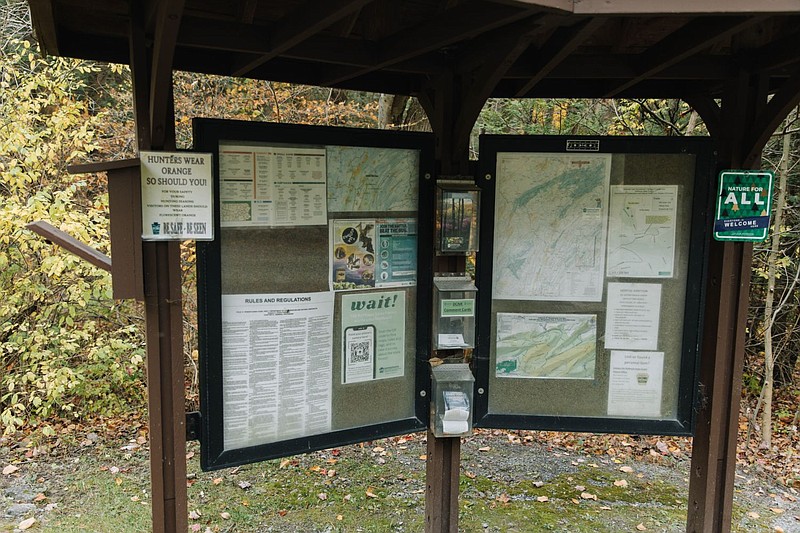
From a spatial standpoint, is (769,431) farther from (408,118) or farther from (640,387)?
(408,118)

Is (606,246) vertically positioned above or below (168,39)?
below

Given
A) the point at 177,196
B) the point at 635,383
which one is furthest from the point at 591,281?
the point at 177,196

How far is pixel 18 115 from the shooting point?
15.4 ft

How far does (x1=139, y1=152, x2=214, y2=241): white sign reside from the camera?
2.09 meters

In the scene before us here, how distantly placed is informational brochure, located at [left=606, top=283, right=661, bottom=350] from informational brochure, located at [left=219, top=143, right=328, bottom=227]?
1461mm

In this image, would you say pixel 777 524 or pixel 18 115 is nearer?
pixel 777 524

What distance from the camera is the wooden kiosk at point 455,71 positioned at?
1932mm

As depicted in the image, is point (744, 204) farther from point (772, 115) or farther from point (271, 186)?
point (271, 186)

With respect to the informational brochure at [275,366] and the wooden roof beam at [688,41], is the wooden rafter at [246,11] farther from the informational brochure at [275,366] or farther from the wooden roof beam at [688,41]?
the wooden roof beam at [688,41]

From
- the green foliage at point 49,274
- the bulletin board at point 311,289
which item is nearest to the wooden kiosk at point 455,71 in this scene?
the bulletin board at point 311,289

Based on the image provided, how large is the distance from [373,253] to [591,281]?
1.07 meters

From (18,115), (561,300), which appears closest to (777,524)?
(561,300)

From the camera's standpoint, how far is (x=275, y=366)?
249 cm

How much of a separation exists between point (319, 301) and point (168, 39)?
3.94ft
